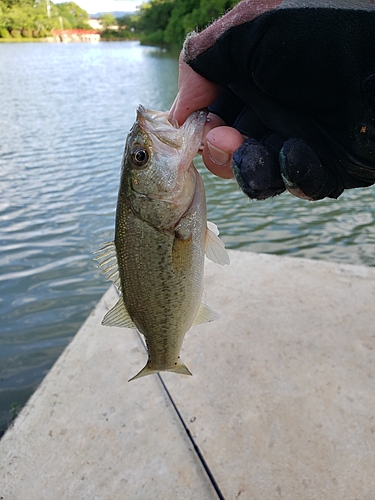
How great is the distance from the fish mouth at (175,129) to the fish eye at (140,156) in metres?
0.08

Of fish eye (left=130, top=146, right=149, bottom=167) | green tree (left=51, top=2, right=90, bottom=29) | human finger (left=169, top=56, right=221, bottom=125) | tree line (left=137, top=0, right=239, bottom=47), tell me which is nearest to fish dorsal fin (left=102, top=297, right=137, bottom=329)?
fish eye (left=130, top=146, right=149, bottom=167)

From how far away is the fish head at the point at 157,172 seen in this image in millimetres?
1873

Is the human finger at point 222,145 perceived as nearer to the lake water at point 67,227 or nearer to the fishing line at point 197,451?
the fishing line at point 197,451

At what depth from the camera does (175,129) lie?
1.90m

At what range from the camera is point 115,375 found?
10.9ft

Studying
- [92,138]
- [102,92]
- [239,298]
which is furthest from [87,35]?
[239,298]

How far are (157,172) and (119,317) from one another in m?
0.68

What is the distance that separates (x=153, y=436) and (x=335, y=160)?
2.04m

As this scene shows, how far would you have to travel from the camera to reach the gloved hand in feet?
5.08

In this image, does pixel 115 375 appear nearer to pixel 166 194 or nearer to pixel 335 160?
pixel 166 194

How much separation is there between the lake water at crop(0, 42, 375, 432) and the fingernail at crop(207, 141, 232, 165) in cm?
334

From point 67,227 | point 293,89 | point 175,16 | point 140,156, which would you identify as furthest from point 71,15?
point 293,89

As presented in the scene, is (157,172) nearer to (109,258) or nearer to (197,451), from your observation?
(109,258)

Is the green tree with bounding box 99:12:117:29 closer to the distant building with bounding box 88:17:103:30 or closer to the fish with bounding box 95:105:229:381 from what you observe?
the distant building with bounding box 88:17:103:30
